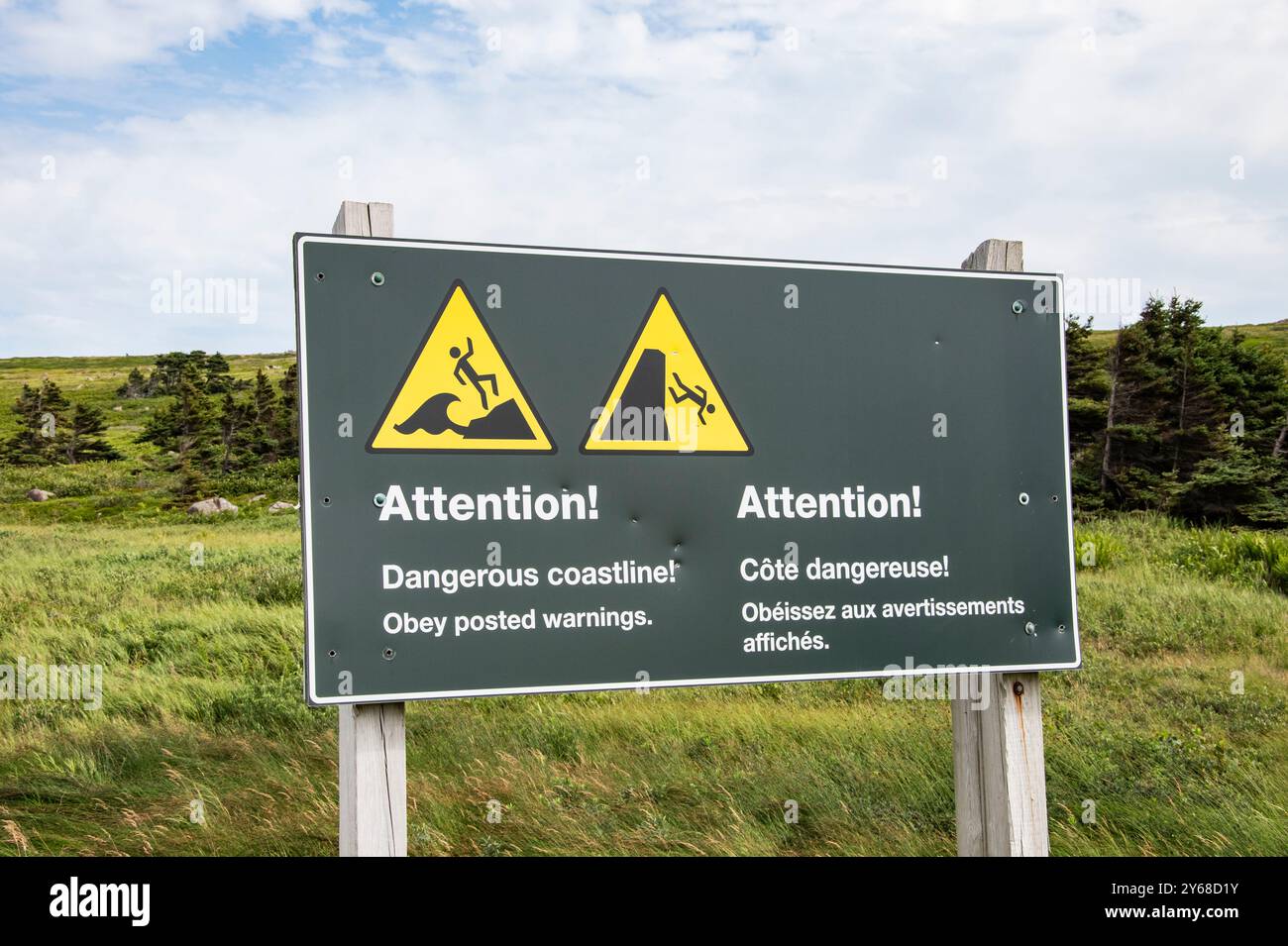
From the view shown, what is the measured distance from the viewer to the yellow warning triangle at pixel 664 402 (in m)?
2.73

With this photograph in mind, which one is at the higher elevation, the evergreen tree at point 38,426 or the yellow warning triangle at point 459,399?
the evergreen tree at point 38,426

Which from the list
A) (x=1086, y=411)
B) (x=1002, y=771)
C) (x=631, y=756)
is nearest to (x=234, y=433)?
(x=1086, y=411)

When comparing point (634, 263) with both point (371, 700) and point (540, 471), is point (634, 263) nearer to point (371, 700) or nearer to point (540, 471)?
point (540, 471)

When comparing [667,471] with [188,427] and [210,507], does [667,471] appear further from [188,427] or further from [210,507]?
[188,427]

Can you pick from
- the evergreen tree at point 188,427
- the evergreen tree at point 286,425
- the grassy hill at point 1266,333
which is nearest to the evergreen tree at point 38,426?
the evergreen tree at point 188,427

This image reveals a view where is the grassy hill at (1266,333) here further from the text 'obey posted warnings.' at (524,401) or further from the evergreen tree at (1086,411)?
the text 'obey posted warnings.' at (524,401)

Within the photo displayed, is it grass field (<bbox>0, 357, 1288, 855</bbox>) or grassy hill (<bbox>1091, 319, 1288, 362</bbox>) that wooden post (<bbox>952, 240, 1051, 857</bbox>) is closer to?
grass field (<bbox>0, 357, 1288, 855</bbox>)

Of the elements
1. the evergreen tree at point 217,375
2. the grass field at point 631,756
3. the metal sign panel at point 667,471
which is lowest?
the grass field at point 631,756

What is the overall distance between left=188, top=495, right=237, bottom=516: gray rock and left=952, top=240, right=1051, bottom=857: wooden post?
77.1 feet

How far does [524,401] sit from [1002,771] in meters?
2.06

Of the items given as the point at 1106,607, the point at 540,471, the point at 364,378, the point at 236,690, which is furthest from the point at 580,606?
the point at 1106,607

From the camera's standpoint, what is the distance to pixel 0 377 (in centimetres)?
5478

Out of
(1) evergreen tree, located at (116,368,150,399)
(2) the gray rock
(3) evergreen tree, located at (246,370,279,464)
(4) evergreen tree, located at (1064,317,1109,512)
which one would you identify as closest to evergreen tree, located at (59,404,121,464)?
(3) evergreen tree, located at (246,370,279,464)

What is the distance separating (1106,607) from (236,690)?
8.87 meters
